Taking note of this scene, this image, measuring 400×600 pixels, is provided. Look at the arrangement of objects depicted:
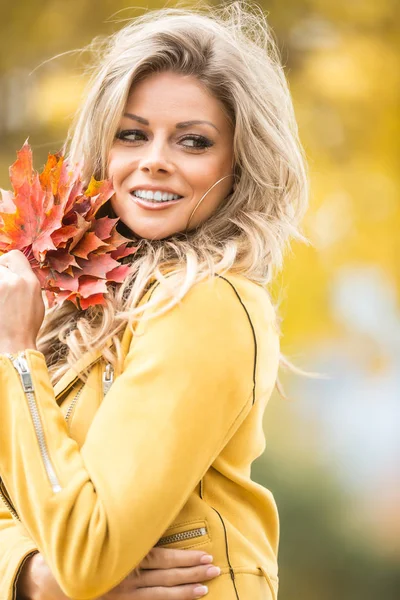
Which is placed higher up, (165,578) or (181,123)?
(181,123)

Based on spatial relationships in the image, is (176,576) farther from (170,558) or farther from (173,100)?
(173,100)

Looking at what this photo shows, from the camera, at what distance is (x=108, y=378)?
1562 millimetres

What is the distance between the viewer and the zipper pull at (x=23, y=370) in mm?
1446

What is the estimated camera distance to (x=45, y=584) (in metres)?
1.52

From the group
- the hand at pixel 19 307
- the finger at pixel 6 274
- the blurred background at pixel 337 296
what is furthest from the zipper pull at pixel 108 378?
the blurred background at pixel 337 296

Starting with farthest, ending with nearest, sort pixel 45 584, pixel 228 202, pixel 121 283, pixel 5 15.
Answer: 1. pixel 5 15
2. pixel 228 202
3. pixel 121 283
4. pixel 45 584

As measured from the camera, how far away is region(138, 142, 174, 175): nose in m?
1.73

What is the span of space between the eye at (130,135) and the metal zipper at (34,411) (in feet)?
1.83

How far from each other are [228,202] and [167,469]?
2.24 ft

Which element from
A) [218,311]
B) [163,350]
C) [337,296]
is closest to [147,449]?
[163,350]

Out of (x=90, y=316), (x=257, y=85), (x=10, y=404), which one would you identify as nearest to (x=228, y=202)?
(x=257, y=85)

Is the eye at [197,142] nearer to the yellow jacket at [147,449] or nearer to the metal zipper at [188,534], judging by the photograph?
the yellow jacket at [147,449]

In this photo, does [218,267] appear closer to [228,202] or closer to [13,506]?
[228,202]

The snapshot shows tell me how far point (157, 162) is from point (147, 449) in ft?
2.04
